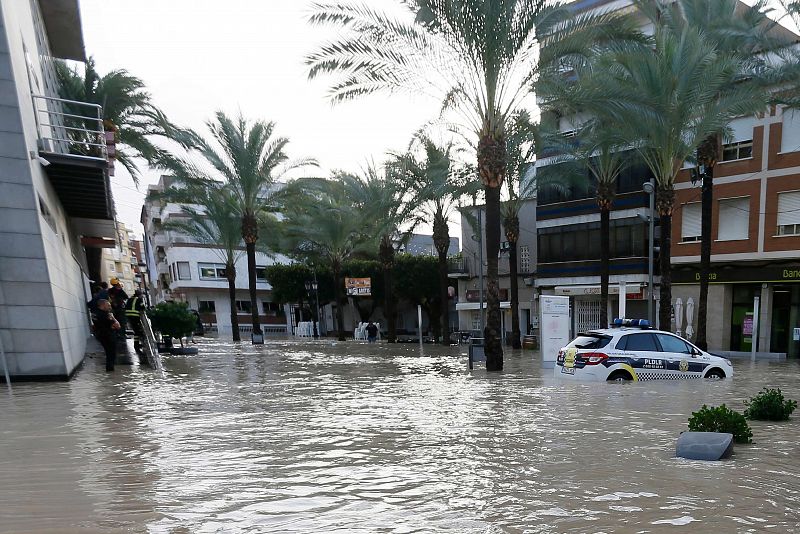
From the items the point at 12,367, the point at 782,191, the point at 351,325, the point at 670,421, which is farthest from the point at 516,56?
the point at 351,325

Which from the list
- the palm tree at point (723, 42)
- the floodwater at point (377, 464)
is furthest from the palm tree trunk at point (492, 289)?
the palm tree at point (723, 42)

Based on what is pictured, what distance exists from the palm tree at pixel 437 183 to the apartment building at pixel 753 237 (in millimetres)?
11572

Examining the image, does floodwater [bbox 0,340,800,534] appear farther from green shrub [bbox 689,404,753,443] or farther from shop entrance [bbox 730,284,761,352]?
shop entrance [bbox 730,284,761,352]

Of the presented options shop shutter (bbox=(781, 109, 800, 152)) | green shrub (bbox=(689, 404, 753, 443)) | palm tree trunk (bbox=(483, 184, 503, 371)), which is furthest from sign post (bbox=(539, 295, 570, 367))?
shop shutter (bbox=(781, 109, 800, 152))

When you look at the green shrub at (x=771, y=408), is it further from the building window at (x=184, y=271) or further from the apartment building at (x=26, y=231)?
the building window at (x=184, y=271)

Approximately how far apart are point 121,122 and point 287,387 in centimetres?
1568

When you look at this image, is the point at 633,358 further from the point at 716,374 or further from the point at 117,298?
the point at 117,298

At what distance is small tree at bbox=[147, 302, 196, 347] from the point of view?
18.2 meters

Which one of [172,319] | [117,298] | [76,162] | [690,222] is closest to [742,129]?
[690,222]

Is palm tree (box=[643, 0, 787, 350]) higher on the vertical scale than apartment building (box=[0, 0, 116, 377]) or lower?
higher

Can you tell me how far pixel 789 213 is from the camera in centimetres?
2231

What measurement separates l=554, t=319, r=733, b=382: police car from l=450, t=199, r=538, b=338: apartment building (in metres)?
20.0

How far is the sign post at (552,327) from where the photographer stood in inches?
621

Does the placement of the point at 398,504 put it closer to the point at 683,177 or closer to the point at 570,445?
the point at 570,445
